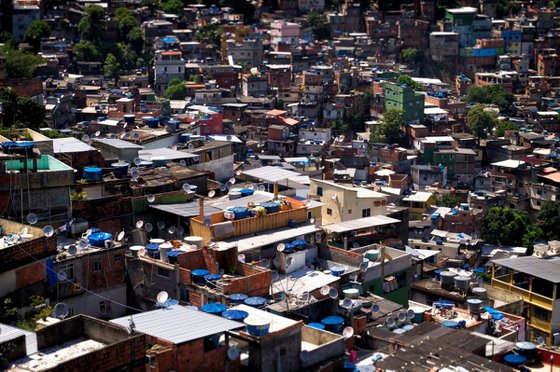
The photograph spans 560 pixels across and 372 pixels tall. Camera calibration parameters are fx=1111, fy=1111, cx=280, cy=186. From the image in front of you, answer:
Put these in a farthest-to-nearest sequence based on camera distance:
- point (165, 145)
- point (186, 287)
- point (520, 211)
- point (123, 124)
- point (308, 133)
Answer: point (308, 133)
point (520, 211)
point (123, 124)
point (165, 145)
point (186, 287)

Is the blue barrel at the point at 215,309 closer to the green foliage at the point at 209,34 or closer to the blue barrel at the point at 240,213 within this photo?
the blue barrel at the point at 240,213

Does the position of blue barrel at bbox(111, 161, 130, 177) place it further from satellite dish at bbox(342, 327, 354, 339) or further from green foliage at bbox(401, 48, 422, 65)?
green foliage at bbox(401, 48, 422, 65)

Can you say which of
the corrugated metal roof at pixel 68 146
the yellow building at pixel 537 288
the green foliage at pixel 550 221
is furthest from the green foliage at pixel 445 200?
the corrugated metal roof at pixel 68 146

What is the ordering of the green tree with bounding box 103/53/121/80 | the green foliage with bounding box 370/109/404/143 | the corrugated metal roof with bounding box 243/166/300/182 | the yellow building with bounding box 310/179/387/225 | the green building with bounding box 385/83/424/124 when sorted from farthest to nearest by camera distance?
1. the green tree with bounding box 103/53/121/80
2. the green building with bounding box 385/83/424/124
3. the green foliage with bounding box 370/109/404/143
4. the yellow building with bounding box 310/179/387/225
5. the corrugated metal roof with bounding box 243/166/300/182

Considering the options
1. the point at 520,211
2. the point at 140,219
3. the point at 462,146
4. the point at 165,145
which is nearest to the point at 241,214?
the point at 140,219

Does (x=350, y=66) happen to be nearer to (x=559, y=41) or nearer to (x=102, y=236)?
(x=559, y=41)

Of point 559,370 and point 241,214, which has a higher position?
point 241,214

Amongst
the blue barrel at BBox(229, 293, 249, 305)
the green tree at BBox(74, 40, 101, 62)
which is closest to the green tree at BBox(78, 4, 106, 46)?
the green tree at BBox(74, 40, 101, 62)
